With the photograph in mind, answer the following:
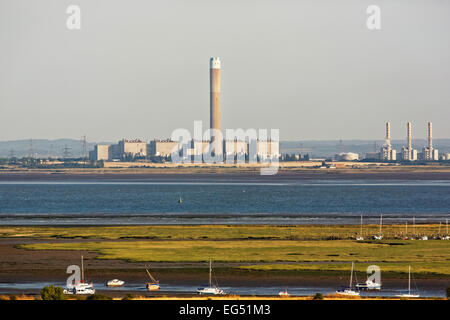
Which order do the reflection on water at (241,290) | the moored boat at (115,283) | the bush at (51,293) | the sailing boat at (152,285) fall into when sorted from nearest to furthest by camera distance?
the bush at (51,293) → the reflection on water at (241,290) → the sailing boat at (152,285) → the moored boat at (115,283)

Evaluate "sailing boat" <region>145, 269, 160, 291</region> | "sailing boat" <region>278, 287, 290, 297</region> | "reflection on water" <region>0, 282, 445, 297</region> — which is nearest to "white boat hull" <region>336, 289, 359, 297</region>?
"reflection on water" <region>0, 282, 445, 297</region>

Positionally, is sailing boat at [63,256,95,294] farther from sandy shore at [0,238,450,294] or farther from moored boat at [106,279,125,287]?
sandy shore at [0,238,450,294]

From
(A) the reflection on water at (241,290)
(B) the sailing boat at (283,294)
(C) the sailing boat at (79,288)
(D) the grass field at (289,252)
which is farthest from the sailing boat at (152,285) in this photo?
(D) the grass field at (289,252)

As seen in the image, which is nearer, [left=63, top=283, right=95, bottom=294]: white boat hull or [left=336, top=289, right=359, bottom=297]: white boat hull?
[left=336, top=289, right=359, bottom=297]: white boat hull

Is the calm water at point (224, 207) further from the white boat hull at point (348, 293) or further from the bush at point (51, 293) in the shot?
the bush at point (51, 293)

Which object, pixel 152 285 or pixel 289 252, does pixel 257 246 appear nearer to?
pixel 289 252
